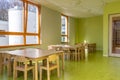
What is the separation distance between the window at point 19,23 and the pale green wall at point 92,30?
5.49m

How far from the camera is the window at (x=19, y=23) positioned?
5.83 m

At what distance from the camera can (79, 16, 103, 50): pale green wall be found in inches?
432

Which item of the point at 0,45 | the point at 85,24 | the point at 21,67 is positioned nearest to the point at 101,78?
the point at 21,67

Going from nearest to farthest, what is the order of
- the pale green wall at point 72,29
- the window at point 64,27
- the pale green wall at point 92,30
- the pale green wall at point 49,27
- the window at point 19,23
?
the window at point 19,23 → the pale green wall at point 49,27 → the window at point 64,27 → the pale green wall at point 92,30 → the pale green wall at point 72,29

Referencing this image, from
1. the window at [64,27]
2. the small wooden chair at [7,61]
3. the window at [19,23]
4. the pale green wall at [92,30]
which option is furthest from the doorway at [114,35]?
the small wooden chair at [7,61]

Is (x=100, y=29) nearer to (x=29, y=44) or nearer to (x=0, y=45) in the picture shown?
(x=29, y=44)

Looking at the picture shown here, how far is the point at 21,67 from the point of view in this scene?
355 cm

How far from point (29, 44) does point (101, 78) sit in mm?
4342

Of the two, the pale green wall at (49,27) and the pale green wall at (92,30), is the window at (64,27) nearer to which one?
the pale green wall at (49,27)

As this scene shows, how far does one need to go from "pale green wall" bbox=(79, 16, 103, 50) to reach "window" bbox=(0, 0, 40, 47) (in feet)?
18.0

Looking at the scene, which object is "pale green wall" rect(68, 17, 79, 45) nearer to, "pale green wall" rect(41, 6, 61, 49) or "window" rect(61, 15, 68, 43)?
"window" rect(61, 15, 68, 43)

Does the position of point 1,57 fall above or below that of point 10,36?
below

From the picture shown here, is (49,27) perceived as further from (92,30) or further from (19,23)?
(92,30)

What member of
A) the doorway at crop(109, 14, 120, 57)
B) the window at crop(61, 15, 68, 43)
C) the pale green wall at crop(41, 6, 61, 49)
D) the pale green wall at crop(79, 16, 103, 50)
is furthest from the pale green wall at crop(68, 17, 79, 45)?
the doorway at crop(109, 14, 120, 57)
